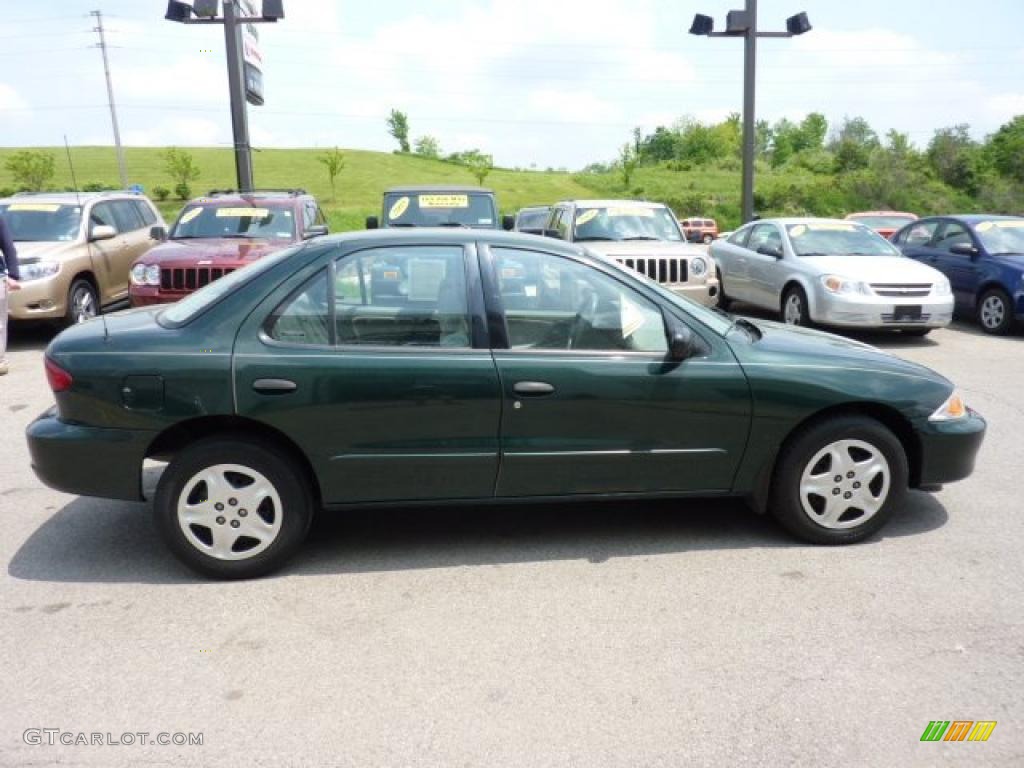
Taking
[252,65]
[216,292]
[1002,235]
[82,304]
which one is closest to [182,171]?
[252,65]

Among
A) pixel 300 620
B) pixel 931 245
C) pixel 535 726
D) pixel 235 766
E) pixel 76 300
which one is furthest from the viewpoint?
pixel 931 245

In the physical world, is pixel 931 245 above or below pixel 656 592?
above

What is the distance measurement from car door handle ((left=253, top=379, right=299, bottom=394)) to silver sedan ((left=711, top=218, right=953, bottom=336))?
791 cm

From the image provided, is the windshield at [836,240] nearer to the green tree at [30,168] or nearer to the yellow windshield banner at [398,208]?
the yellow windshield banner at [398,208]

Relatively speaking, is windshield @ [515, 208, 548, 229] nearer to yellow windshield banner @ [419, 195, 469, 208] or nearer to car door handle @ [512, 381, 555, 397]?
yellow windshield banner @ [419, 195, 469, 208]

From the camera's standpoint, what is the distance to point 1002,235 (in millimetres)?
11844

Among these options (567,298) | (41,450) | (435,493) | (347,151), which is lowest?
(435,493)

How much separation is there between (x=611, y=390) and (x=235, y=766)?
2235 mm

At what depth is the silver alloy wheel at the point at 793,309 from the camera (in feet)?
35.6

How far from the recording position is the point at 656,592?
383 cm

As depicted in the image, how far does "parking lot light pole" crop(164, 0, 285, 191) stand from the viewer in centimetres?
1460

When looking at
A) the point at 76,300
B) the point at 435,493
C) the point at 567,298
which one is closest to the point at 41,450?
the point at 435,493

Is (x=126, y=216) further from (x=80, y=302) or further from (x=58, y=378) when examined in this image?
(x=58, y=378)

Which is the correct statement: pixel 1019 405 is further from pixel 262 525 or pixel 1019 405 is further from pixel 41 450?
pixel 41 450
